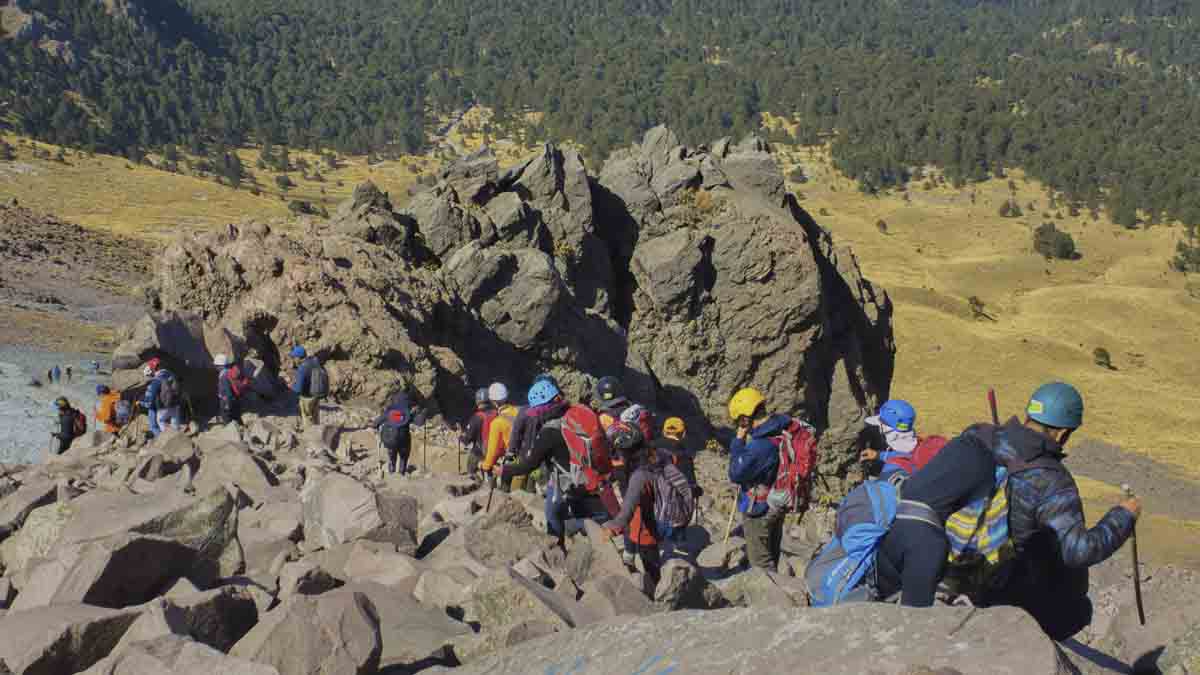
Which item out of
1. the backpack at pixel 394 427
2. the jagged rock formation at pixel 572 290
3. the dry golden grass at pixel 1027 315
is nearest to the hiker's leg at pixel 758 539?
the backpack at pixel 394 427

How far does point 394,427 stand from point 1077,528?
882 centimetres

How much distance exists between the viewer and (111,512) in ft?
22.4

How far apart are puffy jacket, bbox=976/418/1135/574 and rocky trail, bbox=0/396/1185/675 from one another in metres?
0.53

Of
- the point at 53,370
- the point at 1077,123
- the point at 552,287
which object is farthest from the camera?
the point at 1077,123

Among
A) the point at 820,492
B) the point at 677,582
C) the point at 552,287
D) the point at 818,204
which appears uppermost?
the point at 677,582

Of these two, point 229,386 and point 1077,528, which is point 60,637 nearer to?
point 1077,528

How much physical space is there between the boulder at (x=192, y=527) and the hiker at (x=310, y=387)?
681cm

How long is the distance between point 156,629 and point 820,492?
16670mm

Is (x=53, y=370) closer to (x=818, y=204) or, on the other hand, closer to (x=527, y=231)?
(x=527, y=231)

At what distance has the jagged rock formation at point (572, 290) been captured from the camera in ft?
50.8

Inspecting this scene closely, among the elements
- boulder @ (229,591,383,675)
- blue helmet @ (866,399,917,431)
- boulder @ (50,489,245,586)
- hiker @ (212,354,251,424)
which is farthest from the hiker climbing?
hiker @ (212,354,251,424)

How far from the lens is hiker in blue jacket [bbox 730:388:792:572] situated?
710 centimetres

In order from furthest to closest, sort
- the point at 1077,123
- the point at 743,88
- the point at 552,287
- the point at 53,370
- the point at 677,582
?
1. the point at 743,88
2. the point at 1077,123
3. the point at 53,370
4. the point at 552,287
5. the point at 677,582

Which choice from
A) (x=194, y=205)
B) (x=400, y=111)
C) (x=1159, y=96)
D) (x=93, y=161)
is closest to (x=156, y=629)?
(x=194, y=205)
